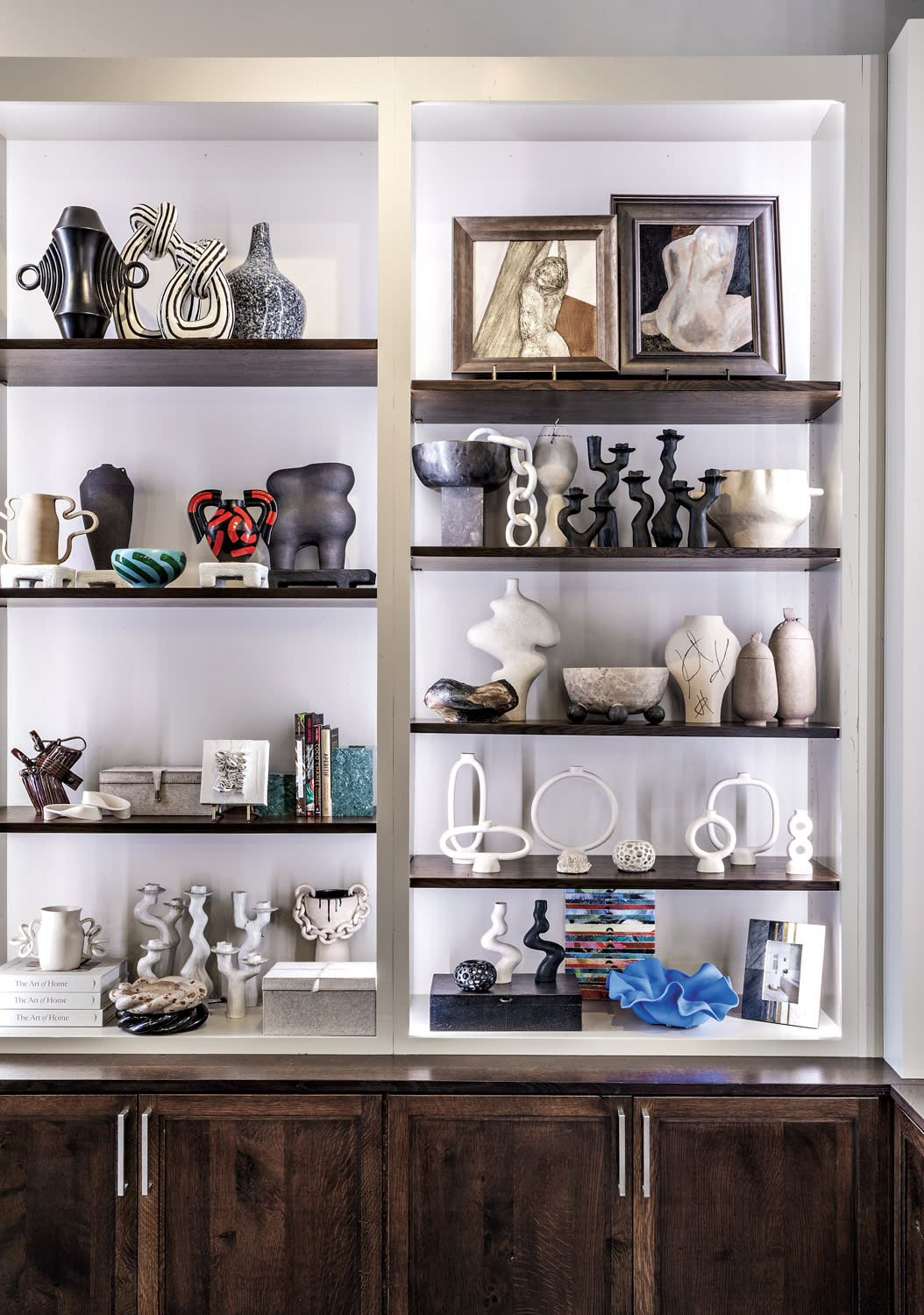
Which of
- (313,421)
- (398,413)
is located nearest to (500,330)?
(398,413)

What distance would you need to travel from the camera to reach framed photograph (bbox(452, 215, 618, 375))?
2.11m

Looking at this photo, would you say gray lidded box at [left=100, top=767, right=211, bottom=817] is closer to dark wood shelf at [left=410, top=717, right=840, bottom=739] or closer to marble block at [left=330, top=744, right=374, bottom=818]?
marble block at [left=330, top=744, right=374, bottom=818]

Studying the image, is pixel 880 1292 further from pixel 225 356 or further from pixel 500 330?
pixel 225 356

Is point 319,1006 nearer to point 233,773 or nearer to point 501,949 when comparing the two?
point 501,949

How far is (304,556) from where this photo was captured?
230 centimetres

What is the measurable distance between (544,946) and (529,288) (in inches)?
55.6

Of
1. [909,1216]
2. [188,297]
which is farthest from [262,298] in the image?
[909,1216]

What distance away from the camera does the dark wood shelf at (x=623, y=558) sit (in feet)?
6.67

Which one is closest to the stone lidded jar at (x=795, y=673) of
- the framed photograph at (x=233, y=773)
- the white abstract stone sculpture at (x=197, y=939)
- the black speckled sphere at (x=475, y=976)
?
the black speckled sphere at (x=475, y=976)

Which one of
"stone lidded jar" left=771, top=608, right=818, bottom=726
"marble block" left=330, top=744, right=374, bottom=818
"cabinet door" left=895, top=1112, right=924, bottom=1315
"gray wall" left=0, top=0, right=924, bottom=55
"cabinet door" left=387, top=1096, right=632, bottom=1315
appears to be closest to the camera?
"cabinet door" left=895, top=1112, right=924, bottom=1315

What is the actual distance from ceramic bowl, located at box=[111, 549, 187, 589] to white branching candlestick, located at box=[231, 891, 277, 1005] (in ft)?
2.40

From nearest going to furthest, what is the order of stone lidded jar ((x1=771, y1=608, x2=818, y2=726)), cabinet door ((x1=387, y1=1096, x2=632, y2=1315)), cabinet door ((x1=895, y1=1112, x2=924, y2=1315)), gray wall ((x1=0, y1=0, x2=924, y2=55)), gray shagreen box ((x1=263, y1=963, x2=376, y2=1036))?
cabinet door ((x1=895, y1=1112, x2=924, y2=1315))
cabinet door ((x1=387, y1=1096, x2=632, y2=1315))
gray shagreen box ((x1=263, y1=963, x2=376, y2=1036))
stone lidded jar ((x1=771, y1=608, x2=818, y2=726))
gray wall ((x1=0, y1=0, x2=924, y2=55))

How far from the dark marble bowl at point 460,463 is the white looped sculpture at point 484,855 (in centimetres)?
74

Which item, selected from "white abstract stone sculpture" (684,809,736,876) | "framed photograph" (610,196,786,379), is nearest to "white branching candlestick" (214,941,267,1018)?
"white abstract stone sculpture" (684,809,736,876)
